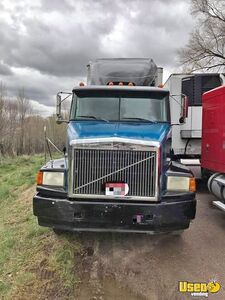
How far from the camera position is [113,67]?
8.83 metres

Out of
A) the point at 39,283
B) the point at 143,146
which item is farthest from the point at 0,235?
the point at 143,146

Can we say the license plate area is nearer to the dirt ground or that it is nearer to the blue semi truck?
the blue semi truck

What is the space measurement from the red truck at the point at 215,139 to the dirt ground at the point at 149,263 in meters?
A: 1.30

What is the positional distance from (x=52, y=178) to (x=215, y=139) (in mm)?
4534

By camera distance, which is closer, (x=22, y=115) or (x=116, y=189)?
(x=116, y=189)

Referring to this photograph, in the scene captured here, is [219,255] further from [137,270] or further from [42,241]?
[42,241]

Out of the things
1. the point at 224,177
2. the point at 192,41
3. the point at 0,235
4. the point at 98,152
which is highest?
the point at 192,41

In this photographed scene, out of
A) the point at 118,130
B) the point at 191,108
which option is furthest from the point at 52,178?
the point at 191,108

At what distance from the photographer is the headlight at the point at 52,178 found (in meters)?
5.68

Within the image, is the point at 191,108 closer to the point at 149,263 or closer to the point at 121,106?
the point at 121,106

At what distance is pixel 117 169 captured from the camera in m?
5.51

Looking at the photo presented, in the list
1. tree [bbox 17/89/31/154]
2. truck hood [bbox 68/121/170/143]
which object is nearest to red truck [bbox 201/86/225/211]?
truck hood [bbox 68/121/170/143]

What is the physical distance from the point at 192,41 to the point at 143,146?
3099cm

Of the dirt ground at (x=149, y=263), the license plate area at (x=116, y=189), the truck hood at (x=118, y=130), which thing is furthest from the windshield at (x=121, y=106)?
the dirt ground at (x=149, y=263)
